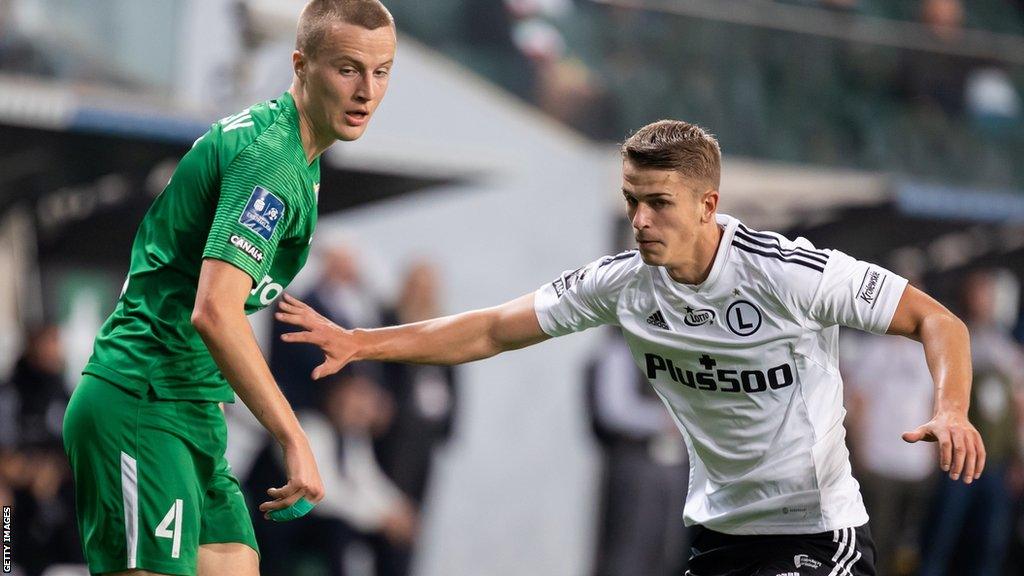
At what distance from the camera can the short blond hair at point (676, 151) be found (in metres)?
3.91

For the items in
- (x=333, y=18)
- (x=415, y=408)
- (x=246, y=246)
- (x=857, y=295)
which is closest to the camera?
(x=246, y=246)

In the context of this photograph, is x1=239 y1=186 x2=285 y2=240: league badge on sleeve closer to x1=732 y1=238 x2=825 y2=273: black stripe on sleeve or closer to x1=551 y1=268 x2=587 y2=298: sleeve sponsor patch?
x1=551 y1=268 x2=587 y2=298: sleeve sponsor patch

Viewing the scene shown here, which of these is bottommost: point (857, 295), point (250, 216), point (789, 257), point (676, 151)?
point (250, 216)

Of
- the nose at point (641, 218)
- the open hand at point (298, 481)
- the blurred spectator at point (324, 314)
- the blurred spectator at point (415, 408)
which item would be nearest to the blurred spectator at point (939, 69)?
the blurred spectator at point (415, 408)

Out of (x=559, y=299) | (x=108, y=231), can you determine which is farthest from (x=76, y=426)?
(x=108, y=231)

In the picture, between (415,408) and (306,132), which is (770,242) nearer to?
(306,132)

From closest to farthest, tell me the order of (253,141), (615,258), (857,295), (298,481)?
(298,481)
(253,141)
(857,295)
(615,258)

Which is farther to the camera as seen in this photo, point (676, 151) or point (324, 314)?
point (324, 314)

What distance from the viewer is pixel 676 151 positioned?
Answer: 392 centimetres

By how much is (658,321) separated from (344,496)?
19.3ft

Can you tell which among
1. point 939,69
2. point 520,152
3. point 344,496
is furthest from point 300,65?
point 939,69

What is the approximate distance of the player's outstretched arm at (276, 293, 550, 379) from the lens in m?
4.07

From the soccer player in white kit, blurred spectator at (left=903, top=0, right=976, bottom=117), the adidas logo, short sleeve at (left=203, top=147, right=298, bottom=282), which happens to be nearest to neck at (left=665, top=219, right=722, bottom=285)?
the soccer player in white kit

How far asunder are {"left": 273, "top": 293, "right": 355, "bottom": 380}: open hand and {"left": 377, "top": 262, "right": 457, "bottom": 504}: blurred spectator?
5.69 metres
